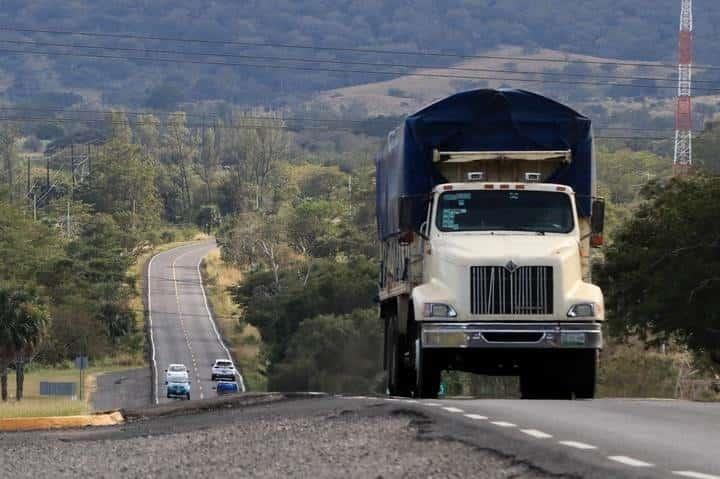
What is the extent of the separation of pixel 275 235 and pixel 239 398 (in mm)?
109295

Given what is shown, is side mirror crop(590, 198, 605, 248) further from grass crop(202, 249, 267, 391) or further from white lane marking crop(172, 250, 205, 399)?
grass crop(202, 249, 267, 391)

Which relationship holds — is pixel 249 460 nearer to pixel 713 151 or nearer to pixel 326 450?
pixel 326 450

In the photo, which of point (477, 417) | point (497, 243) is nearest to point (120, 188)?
point (497, 243)

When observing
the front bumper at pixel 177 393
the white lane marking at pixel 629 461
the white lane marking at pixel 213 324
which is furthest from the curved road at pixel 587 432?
the white lane marking at pixel 213 324

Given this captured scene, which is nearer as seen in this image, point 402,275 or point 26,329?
point 402,275

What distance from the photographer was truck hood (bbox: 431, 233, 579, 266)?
21.7m

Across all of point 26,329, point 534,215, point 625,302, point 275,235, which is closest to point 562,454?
point 534,215

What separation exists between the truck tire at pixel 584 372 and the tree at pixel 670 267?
17.2 meters

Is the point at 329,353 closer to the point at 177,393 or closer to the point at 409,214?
the point at 177,393

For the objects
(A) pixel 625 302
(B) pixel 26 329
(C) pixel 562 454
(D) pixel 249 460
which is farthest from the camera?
(B) pixel 26 329

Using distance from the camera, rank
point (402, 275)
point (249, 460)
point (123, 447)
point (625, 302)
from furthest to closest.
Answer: point (625, 302)
point (402, 275)
point (123, 447)
point (249, 460)

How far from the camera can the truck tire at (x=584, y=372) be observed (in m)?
22.1

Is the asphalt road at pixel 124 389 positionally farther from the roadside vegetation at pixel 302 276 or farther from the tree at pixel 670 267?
the tree at pixel 670 267

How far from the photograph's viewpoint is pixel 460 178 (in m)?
23.4
